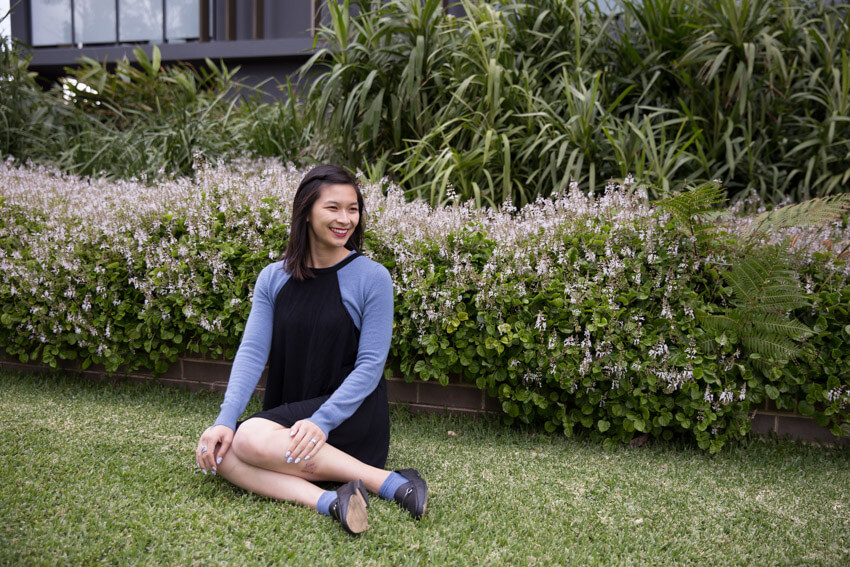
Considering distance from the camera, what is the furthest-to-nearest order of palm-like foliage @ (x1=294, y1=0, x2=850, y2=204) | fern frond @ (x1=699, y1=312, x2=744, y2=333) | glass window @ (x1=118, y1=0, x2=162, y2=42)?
glass window @ (x1=118, y1=0, x2=162, y2=42)
palm-like foliage @ (x1=294, y1=0, x2=850, y2=204)
fern frond @ (x1=699, y1=312, x2=744, y2=333)

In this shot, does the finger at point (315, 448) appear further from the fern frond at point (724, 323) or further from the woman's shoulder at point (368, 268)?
the fern frond at point (724, 323)

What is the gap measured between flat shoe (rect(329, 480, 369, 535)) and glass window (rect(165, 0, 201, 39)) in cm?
1087

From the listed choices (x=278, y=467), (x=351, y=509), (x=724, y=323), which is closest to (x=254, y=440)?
(x=278, y=467)

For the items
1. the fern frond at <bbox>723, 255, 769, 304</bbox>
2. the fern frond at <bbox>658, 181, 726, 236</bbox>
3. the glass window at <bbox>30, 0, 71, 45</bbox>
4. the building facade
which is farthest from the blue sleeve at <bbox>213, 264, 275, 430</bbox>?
the glass window at <bbox>30, 0, 71, 45</bbox>

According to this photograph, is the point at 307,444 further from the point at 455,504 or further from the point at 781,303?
the point at 781,303

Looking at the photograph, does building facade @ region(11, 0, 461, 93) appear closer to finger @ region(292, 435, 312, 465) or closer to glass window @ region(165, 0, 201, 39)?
glass window @ region(165, 0, 201, 39)

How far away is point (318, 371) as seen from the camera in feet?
8.25

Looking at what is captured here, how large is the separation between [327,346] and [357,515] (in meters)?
0.67

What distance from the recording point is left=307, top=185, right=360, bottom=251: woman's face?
2.48 metres

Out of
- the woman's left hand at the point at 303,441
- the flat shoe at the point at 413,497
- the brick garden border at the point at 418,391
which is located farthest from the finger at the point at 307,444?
the brick garden border at the point at 418,391

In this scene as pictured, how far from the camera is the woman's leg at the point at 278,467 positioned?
7.40ft

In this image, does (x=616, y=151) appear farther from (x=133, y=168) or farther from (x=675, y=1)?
(x=133, y=168)

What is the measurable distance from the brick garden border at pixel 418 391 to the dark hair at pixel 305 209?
105cm

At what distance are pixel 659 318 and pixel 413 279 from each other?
3.72 feet
